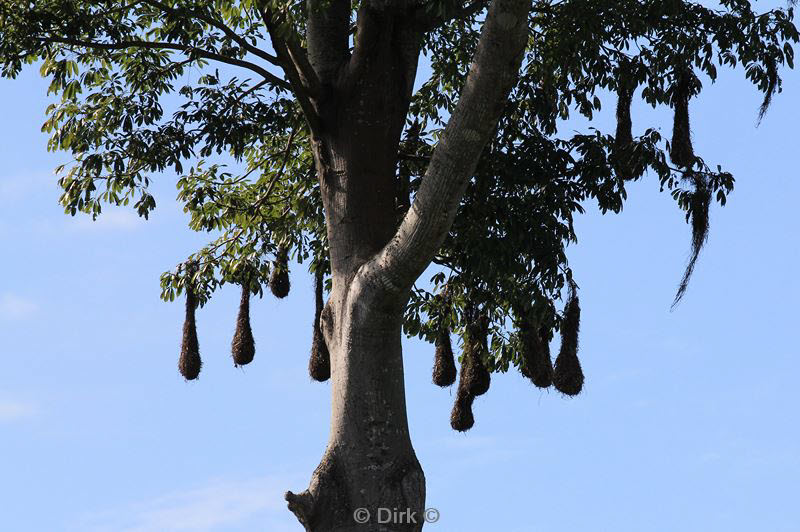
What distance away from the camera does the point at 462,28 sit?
16703 millimetres

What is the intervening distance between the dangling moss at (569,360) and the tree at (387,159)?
0.03 m

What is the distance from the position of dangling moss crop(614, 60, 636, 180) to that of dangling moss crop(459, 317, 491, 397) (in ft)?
9.79

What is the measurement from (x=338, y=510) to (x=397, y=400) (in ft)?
4.30

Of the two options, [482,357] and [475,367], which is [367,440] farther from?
[482,357]

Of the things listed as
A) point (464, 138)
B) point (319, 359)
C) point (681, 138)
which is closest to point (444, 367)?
point (319, 359)

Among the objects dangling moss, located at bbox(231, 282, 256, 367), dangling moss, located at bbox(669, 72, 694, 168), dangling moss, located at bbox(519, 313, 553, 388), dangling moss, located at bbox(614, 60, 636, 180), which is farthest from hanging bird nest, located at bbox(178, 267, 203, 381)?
dangling moss, located at bbox(669, 72, 694, 168)

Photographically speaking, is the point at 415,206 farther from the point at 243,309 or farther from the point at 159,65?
the point at 159,65

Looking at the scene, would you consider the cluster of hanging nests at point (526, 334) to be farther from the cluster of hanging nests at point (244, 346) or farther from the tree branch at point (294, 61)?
the tree branch at point (294, 61)

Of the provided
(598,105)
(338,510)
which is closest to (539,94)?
(598,105)

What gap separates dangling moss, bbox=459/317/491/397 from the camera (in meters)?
15.7

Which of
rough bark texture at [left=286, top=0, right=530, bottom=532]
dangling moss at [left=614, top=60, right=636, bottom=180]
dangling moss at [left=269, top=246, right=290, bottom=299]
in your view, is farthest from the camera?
dangling moss at [left=269, top=246, right=290, bottom=299]
